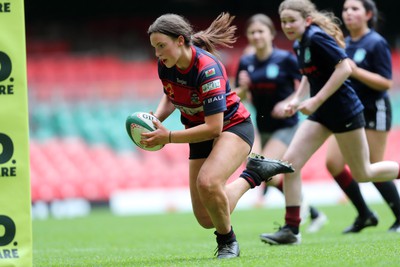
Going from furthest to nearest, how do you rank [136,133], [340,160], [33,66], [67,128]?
[33,66] → [67,128] → [340,160] → [136,133]

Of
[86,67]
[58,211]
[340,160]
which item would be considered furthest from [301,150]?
[86,67]

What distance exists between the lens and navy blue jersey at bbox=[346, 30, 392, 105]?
26.1 feet

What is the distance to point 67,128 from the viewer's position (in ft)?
59.0

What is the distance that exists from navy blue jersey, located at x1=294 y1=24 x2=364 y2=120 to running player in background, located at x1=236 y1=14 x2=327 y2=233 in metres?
1.70

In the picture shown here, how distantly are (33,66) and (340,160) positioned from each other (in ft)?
50.3

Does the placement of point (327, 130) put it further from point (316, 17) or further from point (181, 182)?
point (181, 182)

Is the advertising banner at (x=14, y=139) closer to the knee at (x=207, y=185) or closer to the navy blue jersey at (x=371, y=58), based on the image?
the knee at (x=207, y=185)

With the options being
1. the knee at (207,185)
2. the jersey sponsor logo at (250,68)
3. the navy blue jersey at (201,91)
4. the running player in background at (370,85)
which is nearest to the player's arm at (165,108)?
the navy blue jersey at (201,91)

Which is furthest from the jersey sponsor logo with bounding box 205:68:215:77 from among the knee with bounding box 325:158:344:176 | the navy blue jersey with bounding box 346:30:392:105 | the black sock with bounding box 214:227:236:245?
the knee with bounding box 325:158:344:176

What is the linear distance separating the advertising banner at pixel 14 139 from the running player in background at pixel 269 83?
4490mm

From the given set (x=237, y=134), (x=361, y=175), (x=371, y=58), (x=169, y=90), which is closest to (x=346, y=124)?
(x=361, y=175)

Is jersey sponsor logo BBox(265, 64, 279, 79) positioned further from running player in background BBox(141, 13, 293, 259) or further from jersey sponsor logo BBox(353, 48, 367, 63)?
running player in background BBox(141, 13, 293, 259)

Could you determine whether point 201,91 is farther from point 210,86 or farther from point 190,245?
point 190,245

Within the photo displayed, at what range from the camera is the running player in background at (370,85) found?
795cm
